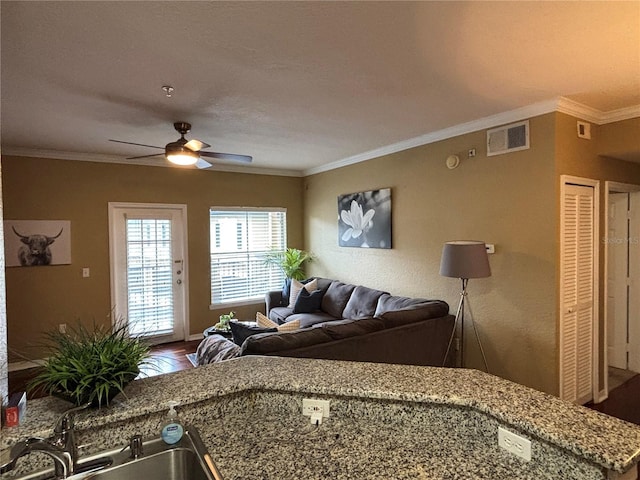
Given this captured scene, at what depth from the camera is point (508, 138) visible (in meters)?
3.33

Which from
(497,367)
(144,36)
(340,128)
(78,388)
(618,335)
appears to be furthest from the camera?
(618,335)

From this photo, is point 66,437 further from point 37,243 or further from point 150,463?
point 37,243

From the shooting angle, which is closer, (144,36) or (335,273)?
(144,36)

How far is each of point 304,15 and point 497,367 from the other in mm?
3308

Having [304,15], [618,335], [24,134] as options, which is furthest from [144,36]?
[618,335]

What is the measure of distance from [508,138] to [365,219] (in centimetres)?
208

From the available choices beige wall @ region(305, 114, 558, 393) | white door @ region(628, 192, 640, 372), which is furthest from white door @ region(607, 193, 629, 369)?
beige wall @ region(305, 114, 558, 393)

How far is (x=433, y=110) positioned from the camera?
323 centimetres

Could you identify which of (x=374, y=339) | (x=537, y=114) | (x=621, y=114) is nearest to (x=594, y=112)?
(x=621, y=114)

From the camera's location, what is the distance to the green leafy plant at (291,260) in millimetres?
6086

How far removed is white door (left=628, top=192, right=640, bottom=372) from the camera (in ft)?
13.0

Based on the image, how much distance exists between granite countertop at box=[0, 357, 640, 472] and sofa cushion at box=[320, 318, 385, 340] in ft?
4.00

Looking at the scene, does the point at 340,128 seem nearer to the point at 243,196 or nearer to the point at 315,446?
the point at 243,196

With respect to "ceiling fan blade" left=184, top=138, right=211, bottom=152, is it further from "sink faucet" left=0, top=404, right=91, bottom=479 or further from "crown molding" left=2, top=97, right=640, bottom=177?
"sink faucet" left=0, top=404, right=91, bottom=479
